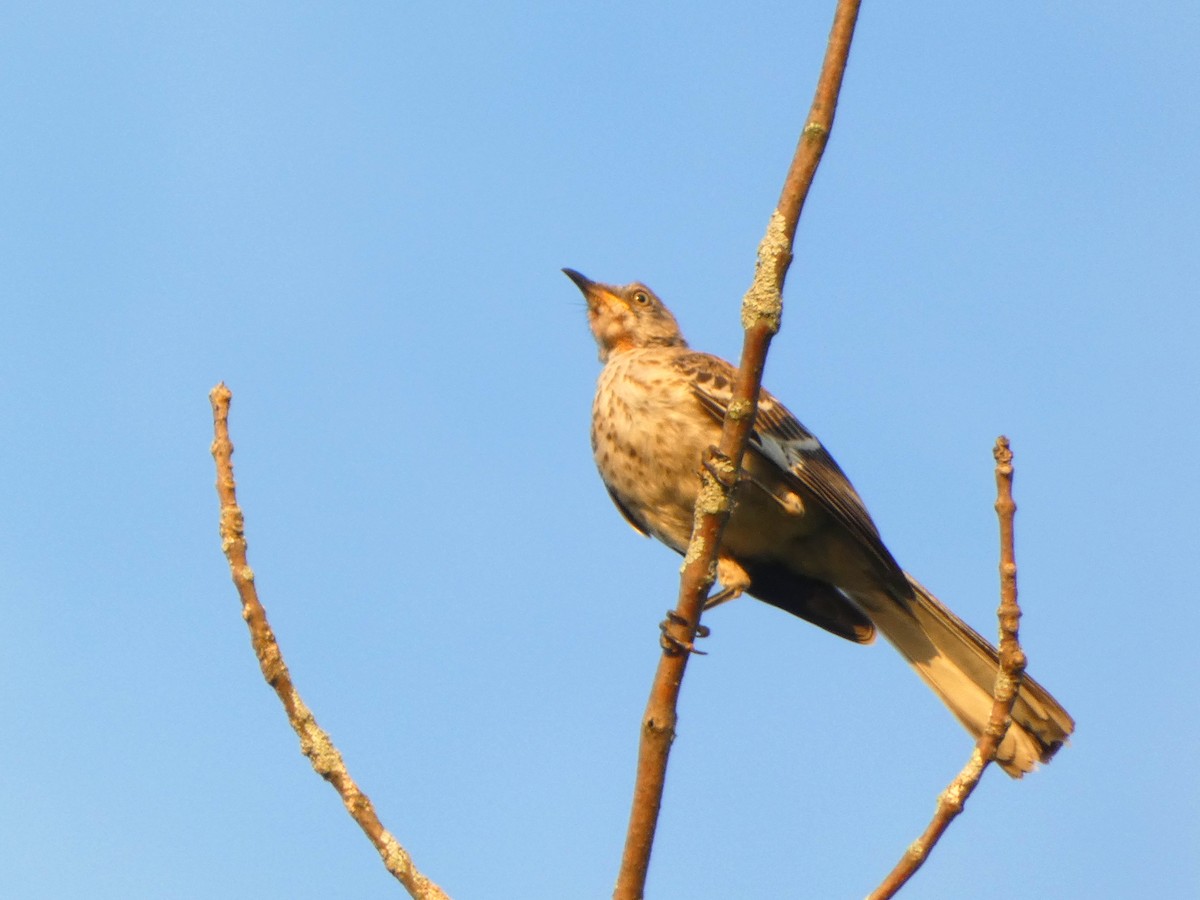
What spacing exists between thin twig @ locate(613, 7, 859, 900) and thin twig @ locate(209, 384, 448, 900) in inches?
19.9

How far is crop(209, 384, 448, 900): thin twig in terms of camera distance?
3184mm

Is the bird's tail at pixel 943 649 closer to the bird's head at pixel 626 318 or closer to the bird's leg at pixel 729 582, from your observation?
the bird's leg at pixel 729 582

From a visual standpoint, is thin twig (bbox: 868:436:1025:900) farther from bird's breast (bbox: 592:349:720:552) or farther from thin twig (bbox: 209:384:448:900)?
bird's breast (bbox: 592:349:720:552)

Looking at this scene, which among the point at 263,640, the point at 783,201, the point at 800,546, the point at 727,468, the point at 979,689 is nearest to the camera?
the point at 263,640

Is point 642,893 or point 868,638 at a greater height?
point 868,638

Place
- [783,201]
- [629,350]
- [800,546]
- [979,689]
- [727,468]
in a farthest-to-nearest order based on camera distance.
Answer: [629,350] < [800,546] < [979,689] < [727,468] < [783,201]

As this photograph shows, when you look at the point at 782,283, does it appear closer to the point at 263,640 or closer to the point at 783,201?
the point at 783,201

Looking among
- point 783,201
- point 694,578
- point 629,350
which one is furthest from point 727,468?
point 629,350

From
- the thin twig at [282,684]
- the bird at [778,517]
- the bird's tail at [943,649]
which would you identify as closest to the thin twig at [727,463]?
the thin twig at [282,684]

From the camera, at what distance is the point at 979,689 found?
6.43 meters

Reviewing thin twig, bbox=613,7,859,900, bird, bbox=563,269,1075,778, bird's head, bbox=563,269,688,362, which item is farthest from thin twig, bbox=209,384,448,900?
bird's head, bbox=563,269,688,362

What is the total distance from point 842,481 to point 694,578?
317 cm

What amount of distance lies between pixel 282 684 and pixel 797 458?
3818mm

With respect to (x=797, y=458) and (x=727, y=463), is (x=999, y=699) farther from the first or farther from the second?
(x=797, y=458)
